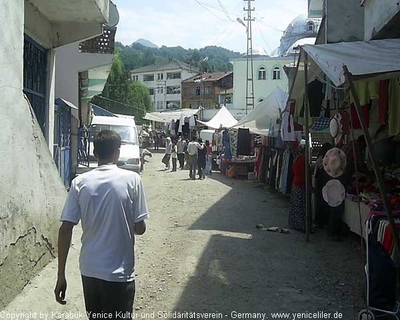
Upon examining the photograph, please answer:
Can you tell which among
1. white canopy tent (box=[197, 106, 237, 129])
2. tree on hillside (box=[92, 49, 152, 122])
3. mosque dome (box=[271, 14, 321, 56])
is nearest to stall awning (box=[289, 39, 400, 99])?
white canopy tent (box=[197, 106, 237, 129])

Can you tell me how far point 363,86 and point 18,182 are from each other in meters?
4.65

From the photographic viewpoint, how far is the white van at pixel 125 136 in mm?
16156

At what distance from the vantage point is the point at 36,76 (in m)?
8.13

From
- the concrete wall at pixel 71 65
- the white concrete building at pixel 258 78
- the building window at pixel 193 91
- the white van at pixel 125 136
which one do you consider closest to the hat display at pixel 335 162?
the concrete wall at pixel 71 65

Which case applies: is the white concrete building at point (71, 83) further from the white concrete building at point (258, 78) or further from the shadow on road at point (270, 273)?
the white concrete building at point (258, 78)

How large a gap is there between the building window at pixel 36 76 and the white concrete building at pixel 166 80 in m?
68.8

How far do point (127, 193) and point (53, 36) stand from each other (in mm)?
6306

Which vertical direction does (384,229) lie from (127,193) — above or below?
below

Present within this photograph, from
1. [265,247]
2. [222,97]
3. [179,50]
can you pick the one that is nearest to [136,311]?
[265,247]

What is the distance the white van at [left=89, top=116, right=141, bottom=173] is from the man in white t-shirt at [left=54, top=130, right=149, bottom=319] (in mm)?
12669

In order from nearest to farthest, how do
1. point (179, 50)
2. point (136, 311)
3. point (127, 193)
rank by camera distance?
point (127, 193) → point (136, 311) → point (179, 50)

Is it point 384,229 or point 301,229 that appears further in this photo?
point 301,229

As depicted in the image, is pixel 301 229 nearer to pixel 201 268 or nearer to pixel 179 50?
pixel 201 268

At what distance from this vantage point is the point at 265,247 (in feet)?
24.7
